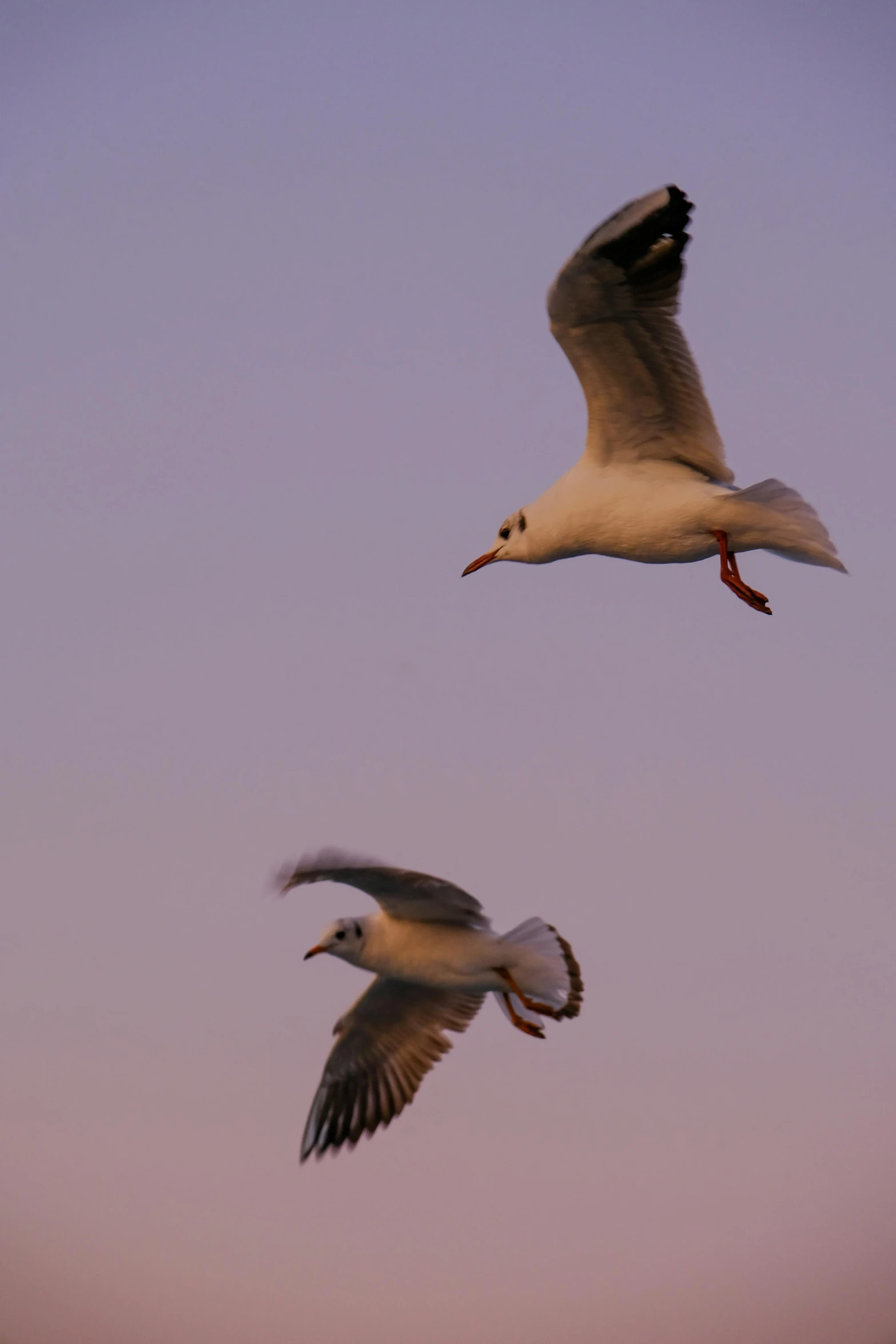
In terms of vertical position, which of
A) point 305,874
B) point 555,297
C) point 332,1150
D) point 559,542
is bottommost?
point 332,1150

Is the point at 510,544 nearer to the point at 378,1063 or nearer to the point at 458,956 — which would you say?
the point at 458,956

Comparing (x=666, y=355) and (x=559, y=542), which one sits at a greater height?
(x=666, y=355)

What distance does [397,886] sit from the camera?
784 centimetres

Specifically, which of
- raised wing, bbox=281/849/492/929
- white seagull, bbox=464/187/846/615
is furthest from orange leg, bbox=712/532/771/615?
raised wing, bbox=281/849/492/929

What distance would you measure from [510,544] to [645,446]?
2.71 feet

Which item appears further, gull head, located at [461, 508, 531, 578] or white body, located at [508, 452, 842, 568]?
gull head, located at [461, 508, 531, 578]

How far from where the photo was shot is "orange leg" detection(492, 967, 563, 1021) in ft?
28.0

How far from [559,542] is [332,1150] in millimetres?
3304

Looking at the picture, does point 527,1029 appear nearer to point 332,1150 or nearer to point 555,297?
point 332,1150

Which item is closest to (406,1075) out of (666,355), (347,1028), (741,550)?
(347,1028)

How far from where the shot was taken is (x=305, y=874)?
7129 mm

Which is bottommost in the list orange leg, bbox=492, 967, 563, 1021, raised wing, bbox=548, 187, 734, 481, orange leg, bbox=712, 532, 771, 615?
orange leg, bbox=492, 967, 563, 1021

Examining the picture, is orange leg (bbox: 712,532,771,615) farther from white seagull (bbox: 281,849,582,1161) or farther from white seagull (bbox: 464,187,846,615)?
white seagull (bbox: 281,849,582,1161)

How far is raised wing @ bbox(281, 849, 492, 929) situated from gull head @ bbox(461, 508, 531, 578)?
5.27 ft
